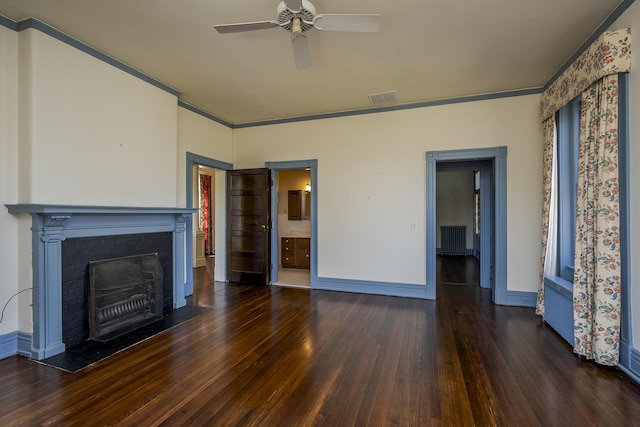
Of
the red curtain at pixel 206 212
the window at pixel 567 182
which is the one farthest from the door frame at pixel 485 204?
the red curtain at pixel 206 212

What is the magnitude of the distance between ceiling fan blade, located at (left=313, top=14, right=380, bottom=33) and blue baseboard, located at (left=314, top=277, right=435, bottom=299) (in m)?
3.54

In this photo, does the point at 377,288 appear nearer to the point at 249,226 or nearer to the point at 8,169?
the point at 249,226

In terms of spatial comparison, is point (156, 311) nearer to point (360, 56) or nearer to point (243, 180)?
point (243, 180)

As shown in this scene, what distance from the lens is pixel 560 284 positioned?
3119mm

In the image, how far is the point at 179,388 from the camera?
7.11 feet

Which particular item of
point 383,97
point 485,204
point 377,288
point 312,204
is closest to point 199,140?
point 312,204

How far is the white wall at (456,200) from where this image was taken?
9461 mm

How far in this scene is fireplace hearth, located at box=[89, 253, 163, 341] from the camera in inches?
116

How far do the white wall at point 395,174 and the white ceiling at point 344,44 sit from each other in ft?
1.37

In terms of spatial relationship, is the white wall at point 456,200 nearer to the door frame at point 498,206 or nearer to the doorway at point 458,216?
the doorway at point 458,216

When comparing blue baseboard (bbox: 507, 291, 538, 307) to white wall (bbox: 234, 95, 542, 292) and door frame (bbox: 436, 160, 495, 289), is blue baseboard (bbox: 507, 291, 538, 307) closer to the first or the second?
white wall (bbox: 234, 95, 542, 292)

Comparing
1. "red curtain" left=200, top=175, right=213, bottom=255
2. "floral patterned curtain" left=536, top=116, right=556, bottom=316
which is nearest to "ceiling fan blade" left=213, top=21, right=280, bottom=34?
"floral patterned curtain" left=536, top=116, right=556, bottom=316

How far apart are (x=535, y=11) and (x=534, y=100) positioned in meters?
1.85

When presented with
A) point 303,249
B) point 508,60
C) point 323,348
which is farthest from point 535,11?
point 303,249
